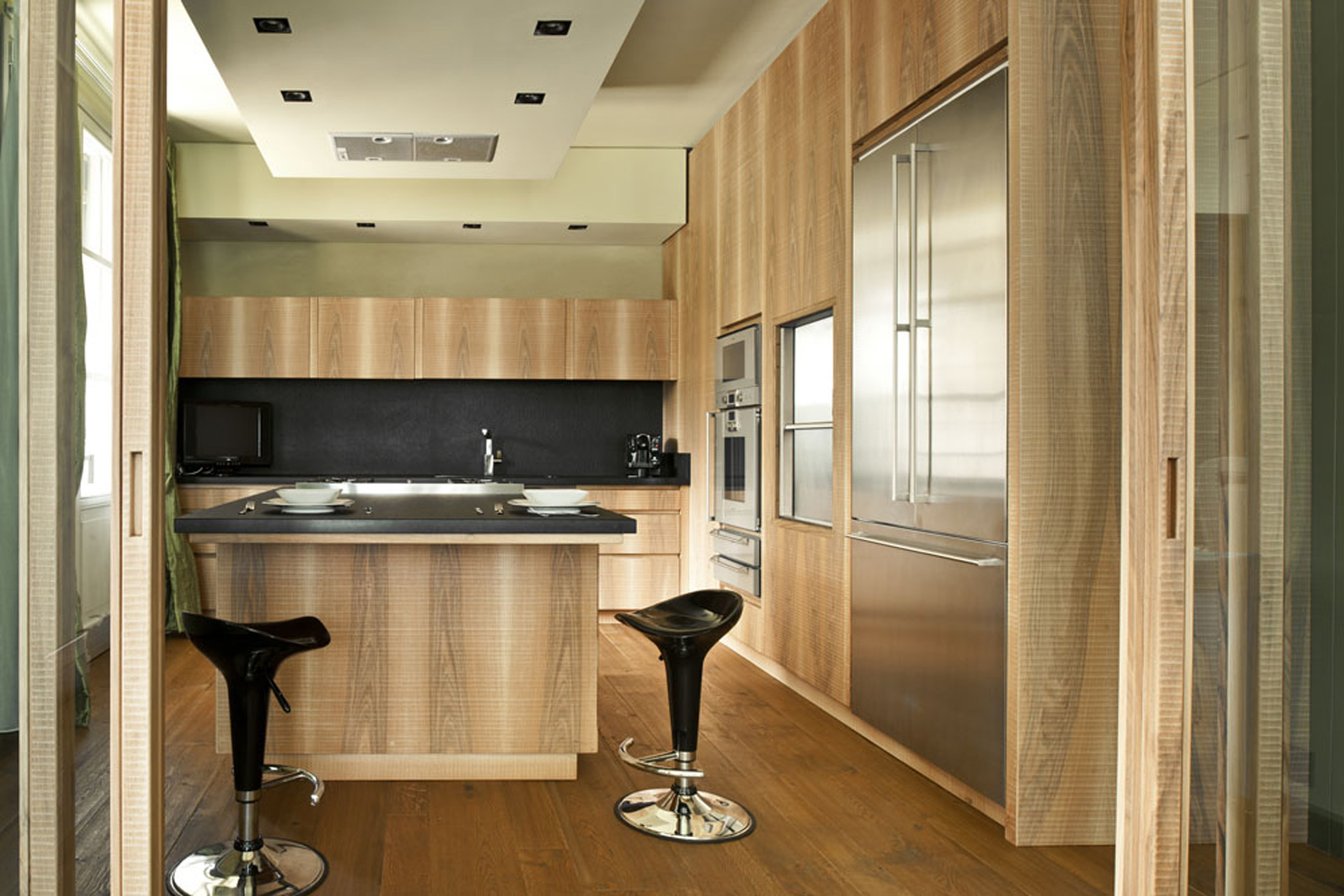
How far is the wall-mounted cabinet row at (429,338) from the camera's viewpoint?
21.4 feet

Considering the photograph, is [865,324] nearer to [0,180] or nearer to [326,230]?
[0,180]

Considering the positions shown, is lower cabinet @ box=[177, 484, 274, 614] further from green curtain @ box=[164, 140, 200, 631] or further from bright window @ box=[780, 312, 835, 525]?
bright window @ box=[780, 312, 835, 525]

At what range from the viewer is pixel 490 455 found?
697cm

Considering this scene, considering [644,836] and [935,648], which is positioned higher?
[935,648]

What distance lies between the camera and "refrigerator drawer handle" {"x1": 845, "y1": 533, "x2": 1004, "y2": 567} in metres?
3.05

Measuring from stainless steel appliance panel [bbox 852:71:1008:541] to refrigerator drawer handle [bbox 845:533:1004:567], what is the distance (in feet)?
0.22

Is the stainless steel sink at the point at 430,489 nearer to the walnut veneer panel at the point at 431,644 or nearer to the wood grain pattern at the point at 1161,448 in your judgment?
the walnut veneer panel at the point at 431,644

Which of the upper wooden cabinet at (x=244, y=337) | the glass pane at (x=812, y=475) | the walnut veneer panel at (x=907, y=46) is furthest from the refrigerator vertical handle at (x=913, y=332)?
the upper wooden cabinet at (x=244, y=337)

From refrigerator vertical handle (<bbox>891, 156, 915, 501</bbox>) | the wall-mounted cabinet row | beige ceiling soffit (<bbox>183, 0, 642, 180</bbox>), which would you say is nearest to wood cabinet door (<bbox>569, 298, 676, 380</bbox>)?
the wall-mounted cabinet row

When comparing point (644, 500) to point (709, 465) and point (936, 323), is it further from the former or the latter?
point (936, 323)

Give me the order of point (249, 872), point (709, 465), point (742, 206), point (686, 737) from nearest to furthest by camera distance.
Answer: point (249, 872) → point (686, 737) → point (742, 206) → point (709, 465)

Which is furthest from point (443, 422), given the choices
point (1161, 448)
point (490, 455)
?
point (1161, 448)

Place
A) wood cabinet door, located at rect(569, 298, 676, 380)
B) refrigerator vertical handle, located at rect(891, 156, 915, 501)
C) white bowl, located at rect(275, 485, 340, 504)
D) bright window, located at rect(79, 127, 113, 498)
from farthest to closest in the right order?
wood cabinet door, located at rect(569, 298, 676, 380)
refrigerator vertical handle, located at rect(891, 156, 915, 501)
white bowl, located at rect(275, 485, 340, 504)
bright window, located at rect(79, 127, 113, 498)

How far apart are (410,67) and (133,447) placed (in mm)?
2669
